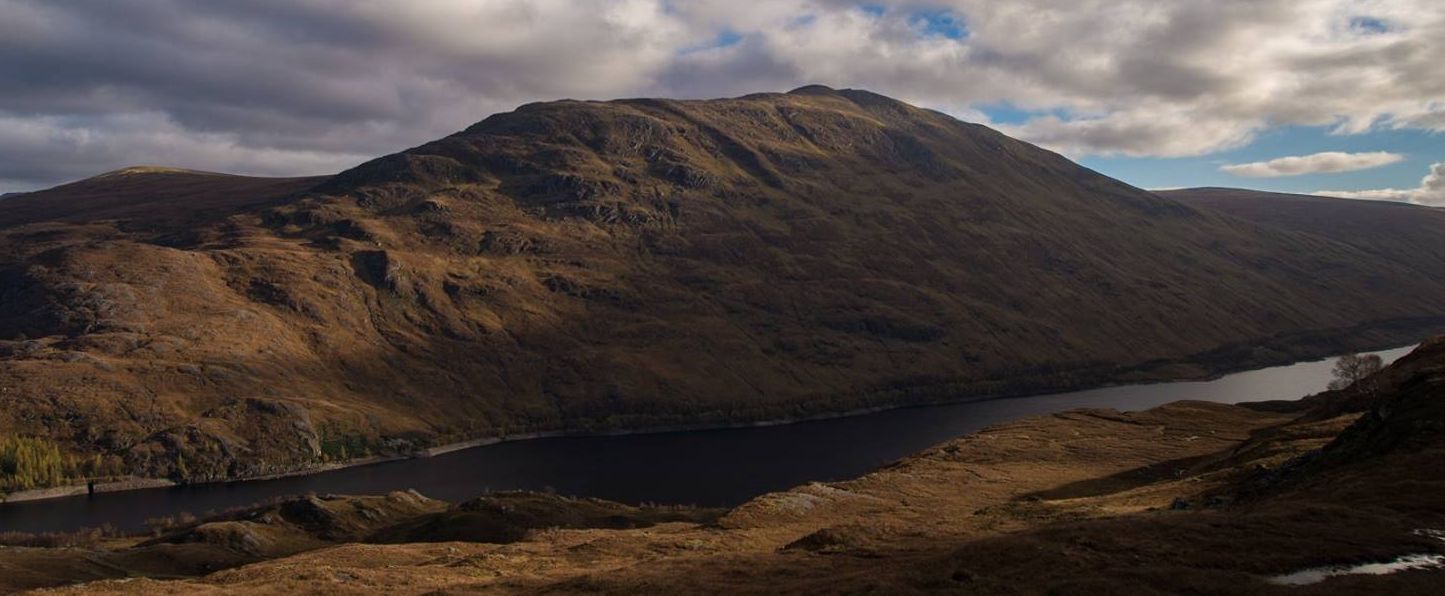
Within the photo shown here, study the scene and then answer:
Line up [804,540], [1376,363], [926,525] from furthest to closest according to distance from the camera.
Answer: [1376,363]
[926,525]
[804,540]

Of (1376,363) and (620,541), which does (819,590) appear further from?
(1376,363)

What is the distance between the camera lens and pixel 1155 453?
118m

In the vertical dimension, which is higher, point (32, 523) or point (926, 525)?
point (926, 525)

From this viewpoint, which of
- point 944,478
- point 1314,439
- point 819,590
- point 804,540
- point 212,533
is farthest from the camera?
point 212,533

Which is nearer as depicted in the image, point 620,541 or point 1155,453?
point 620,541

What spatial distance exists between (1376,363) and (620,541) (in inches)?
6684

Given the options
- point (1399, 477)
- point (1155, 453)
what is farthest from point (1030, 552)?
point (1155, 453)

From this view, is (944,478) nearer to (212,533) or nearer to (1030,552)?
(1030,552)

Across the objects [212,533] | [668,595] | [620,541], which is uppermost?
[668,595]

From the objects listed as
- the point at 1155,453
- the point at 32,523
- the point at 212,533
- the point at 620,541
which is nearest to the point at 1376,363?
the point at 1155,453

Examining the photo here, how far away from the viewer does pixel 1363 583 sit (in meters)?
34.4

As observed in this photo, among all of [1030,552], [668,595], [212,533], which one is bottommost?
[212,533]

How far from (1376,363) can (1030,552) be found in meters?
176

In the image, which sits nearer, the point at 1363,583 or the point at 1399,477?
the point at 1363,583
